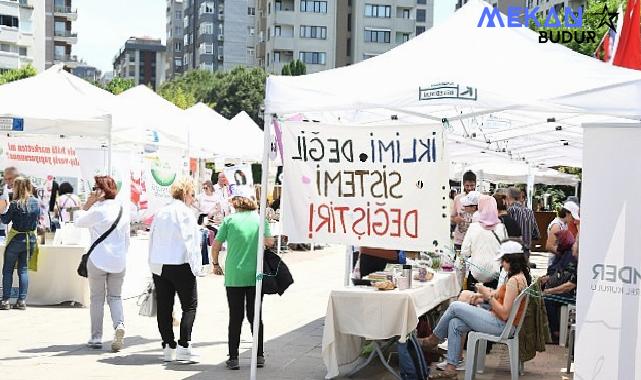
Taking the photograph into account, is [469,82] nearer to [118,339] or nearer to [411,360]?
[411,360]

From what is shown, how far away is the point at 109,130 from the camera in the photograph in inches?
521

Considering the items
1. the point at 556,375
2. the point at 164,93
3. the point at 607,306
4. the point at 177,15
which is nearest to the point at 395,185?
the point at 607,306

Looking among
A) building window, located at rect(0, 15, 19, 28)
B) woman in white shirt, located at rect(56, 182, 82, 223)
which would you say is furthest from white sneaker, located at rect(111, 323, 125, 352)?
building window, located at rect(0, 15, 19, 28)

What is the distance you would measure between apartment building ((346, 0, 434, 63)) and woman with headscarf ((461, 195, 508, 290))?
302ft

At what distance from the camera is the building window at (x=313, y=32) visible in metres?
102

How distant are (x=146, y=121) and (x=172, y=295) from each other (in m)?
9.05

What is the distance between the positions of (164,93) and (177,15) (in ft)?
306

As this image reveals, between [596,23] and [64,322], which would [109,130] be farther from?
[596,23]

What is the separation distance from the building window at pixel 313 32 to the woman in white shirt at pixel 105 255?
304ft

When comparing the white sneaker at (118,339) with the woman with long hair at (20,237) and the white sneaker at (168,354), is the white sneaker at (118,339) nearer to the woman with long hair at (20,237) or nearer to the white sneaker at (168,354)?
the white sneaker at (168,354)

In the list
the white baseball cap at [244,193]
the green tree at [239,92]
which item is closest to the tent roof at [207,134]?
the white baseball cap at [244,193]

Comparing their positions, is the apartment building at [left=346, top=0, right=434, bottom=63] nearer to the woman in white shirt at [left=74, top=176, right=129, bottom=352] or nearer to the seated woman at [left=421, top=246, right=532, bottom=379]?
the woman in white shirt at [left=74, top=176, right=129, bottom=352]

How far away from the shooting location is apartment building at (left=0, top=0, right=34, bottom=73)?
9162 cm

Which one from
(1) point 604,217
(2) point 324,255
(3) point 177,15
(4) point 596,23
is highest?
(3) point 177,15
